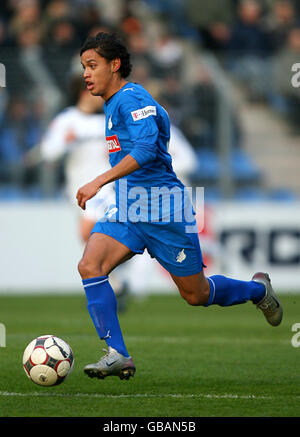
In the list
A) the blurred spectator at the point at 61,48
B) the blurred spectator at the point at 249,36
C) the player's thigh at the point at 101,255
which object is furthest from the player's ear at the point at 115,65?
the blurred spectator at the point at 249,36

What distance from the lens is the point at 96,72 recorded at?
5.92 metres

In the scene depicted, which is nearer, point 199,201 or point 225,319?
point 225,319

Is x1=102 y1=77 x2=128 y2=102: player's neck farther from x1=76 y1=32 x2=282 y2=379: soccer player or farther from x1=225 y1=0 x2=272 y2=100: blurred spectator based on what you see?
x1=225 y1=0 x2=272 y2=100: blurred spectator

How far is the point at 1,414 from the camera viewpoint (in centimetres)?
467

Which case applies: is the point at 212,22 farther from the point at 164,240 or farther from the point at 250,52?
the point at 164,240

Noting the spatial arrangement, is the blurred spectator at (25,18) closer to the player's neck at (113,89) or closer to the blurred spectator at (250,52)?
the blurred spectator at (250,52)

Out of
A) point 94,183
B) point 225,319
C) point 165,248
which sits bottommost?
point 225,319

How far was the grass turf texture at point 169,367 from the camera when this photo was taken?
194 inches

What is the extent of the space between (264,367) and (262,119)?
300 inches

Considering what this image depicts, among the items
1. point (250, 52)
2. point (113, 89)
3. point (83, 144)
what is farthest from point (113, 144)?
point (250, 52)

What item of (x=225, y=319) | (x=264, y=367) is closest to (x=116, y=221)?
(x=264, y=367)

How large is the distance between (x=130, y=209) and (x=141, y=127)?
57cm
